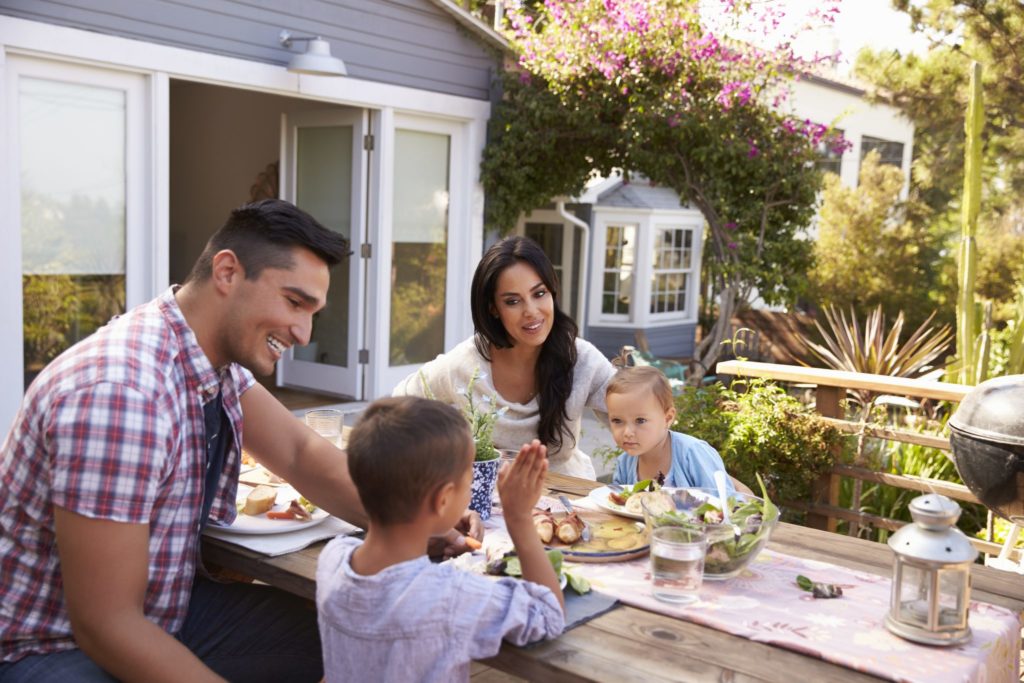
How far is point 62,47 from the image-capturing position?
528cm

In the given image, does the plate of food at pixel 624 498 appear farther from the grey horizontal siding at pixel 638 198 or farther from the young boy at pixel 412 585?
the grey horizontal siding at pixel 638 198

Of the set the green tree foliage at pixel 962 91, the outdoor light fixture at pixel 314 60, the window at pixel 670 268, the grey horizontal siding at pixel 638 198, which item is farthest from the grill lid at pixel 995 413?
the window at pixel 670 268

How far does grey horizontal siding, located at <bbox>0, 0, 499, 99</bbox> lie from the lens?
551 centimetres

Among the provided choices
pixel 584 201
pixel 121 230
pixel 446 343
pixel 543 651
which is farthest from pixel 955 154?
pixel 543 651

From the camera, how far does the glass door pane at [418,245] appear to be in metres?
7.63

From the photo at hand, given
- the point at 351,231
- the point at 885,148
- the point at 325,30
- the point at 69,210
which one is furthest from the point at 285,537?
the point at 885,148

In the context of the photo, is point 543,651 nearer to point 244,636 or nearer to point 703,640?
point 703,640

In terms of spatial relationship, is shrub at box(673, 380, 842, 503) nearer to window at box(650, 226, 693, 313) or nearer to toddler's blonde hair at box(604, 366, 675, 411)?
toddler's blonde hair at box(604, 366, 675, 411)

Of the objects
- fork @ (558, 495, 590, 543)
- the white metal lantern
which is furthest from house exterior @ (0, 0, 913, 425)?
the white metal lantern

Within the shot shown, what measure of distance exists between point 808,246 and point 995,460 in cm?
583

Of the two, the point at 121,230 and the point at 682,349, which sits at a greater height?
the point at 121,230

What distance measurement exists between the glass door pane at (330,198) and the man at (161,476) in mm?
5474

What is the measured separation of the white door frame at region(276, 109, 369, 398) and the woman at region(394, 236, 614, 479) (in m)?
4.30

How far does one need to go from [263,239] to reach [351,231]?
5656 millimetres
